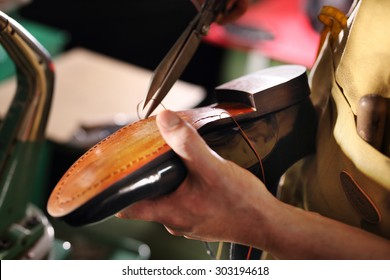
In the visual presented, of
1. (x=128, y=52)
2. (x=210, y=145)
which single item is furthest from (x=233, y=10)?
(x=128, y=52)

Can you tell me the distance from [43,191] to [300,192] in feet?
4.00

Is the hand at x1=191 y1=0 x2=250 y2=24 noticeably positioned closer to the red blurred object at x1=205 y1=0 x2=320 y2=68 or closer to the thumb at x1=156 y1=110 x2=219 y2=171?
the thumb at x1=156 y1=110 x2=219 y2=171

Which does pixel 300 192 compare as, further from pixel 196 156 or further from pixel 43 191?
pixel 43 191

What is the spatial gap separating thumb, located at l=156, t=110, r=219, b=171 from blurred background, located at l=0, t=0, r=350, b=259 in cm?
27

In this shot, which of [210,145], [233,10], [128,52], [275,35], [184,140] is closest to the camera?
[184,140]

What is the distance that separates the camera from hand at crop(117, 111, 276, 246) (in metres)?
0.55

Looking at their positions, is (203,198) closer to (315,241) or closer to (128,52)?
(315,241)

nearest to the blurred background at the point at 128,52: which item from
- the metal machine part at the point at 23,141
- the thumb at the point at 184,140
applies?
the metal machine part at the point at 23,141

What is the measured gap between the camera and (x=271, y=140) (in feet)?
2.37

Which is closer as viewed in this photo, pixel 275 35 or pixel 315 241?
pixel 315 241

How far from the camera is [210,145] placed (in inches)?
26.0

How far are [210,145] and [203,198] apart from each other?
0.10 meters

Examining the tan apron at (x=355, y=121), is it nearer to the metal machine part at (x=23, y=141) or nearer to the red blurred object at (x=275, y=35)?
the metal machine part at (x=23, y=141)
